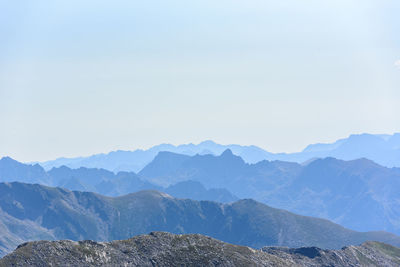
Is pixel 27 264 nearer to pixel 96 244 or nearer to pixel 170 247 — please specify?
pixel 96 244

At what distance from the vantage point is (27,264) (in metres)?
173

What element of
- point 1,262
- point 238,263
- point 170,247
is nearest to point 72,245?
point 1,262

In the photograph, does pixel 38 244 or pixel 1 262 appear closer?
pixel 1 262

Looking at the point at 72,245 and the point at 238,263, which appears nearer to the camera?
the point at 72,245

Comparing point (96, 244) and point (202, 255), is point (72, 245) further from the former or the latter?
point (202, 255)

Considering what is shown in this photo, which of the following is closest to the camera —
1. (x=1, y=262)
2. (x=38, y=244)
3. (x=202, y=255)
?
(x=1, y=262)

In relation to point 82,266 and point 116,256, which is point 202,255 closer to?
point 116,256

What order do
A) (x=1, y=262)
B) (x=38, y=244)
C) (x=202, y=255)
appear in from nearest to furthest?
1. (x=1, y=262)
2. (x=38, y=244)
3. (x=202, y=255)

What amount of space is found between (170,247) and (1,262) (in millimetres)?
59606

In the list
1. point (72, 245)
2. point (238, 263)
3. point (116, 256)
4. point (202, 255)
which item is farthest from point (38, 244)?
point (238, 263)

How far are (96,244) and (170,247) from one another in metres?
27.9

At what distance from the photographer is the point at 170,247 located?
7849 inches

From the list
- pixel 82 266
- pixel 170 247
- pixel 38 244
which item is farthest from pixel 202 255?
pixel 38 244

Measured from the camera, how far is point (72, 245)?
185 metres
